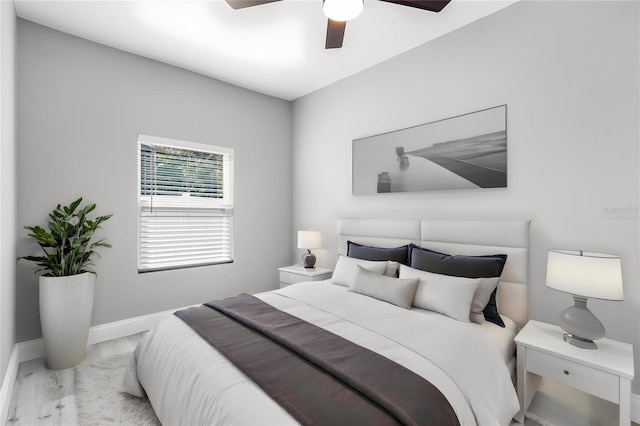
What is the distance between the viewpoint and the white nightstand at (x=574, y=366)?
1.62 m

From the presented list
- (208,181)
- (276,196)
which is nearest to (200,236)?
(208,181)

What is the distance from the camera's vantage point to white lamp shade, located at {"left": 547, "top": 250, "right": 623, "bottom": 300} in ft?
5.67

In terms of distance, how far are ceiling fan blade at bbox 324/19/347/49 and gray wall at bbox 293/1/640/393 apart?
109 centimetres

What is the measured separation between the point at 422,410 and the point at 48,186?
3.33 metres

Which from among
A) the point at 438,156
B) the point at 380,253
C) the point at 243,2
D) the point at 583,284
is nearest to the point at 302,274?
the point at 380,253

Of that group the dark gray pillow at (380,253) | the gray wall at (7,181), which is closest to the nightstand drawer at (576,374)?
the dark gray pillow at (380,253)

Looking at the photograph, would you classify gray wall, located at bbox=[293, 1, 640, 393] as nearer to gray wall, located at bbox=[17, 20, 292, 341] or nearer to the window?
gray wall, located at bbox=[17, 20, 292, 341]

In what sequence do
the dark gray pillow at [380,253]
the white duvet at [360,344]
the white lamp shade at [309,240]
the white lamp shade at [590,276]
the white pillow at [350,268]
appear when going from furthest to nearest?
the white lamp shade at [309,240] < the dark gray pillow at [380,253] < the white pillow at [350,268] < the white lamp shade at [590,276] < the white duvet at [360,344]

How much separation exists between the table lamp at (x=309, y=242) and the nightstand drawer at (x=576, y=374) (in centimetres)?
237

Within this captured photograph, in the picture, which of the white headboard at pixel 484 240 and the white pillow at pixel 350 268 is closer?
the white headboard at pixel 484 240

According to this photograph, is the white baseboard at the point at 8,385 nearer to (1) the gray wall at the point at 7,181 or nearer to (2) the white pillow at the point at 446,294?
(1) the gray wall at the point at 7,181

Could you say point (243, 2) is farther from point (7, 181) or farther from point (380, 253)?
point (380, 253)

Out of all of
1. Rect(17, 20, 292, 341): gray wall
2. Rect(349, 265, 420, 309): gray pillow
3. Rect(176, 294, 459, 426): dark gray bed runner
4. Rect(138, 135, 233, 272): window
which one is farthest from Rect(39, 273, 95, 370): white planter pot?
Rect(349, 265, 420, 309): gray pillow

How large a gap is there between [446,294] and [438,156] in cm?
132
